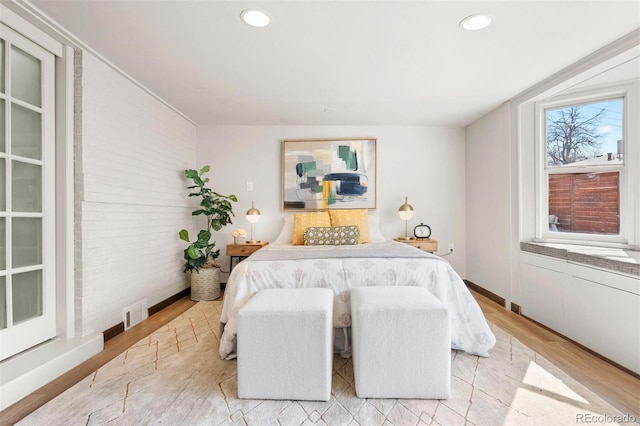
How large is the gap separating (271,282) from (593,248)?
262cm

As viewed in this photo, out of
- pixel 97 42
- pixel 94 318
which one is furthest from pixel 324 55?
pixel 94 318

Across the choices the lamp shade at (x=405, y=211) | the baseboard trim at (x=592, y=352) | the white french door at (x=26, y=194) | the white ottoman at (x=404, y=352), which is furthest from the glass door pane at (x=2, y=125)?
the baseboard trim at (x=592, y=352)

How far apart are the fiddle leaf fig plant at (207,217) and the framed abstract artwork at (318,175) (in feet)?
2.56

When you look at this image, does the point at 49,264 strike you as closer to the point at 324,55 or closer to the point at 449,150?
the point at 324,55

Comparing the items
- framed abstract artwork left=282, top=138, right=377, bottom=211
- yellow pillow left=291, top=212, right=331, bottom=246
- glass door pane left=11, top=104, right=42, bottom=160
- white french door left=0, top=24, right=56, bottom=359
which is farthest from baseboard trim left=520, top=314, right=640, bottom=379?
glass door pane left=11, top=104, right=42, bottom=160

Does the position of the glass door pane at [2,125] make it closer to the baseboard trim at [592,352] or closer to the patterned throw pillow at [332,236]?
the patterned throw pillow at [332,236]

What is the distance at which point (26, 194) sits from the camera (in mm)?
1855

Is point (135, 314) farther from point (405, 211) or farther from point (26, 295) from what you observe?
point (405, 211)

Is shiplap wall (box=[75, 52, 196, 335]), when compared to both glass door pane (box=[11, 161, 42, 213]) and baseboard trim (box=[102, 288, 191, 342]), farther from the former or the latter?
glass door pane (box=[11, 161, 42, 213])

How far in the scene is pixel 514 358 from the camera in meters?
1.92

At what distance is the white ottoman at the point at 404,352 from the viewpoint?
1485 millimetres

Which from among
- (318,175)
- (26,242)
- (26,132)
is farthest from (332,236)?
(26,132)

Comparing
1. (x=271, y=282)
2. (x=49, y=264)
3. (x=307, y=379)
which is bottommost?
(x=307, y=379)

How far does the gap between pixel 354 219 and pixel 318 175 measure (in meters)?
0.84
